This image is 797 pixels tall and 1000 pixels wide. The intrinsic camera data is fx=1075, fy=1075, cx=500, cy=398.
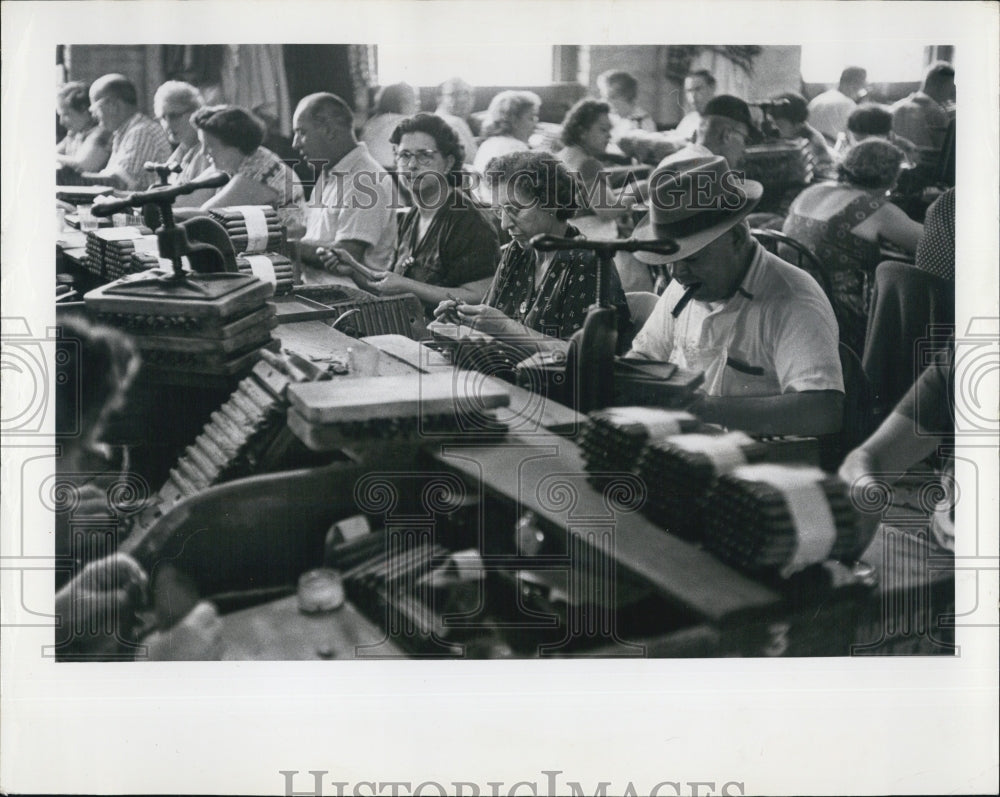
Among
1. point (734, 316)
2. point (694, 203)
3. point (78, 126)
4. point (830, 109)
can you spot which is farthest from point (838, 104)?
point (78, 126)

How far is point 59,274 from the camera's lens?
4055 millimetres

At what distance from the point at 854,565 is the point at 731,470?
2.05 ft

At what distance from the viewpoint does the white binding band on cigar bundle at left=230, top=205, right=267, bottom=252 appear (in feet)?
13.4

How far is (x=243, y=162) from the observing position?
4.06 meters

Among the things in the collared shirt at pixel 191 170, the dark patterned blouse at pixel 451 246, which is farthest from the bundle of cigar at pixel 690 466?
the collared shirt at pixel 191 170

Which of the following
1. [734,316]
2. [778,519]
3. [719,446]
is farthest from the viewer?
[734,316]

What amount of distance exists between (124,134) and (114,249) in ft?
1.44

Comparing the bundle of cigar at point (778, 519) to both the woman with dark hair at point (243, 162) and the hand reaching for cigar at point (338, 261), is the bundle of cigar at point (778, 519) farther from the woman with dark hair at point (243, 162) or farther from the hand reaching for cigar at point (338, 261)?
the woman with dark hair at point (243, 162)

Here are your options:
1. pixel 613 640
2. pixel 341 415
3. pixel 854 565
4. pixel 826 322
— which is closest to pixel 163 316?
pixel 341 415

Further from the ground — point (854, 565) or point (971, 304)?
point (971, 304)

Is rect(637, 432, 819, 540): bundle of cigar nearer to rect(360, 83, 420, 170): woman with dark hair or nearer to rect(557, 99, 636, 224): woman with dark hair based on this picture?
rect(557, 99, 636, 224): woman with dark hair

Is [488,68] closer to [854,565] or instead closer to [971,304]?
[971,304]

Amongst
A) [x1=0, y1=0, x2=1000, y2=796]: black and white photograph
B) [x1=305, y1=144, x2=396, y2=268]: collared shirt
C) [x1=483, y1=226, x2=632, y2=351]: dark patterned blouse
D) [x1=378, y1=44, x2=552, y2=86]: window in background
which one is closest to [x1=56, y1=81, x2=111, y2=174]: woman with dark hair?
[x1=0, y1=0, x2=1000, y2=796]: black and white photograph

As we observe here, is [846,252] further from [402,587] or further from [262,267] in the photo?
[262,267]
